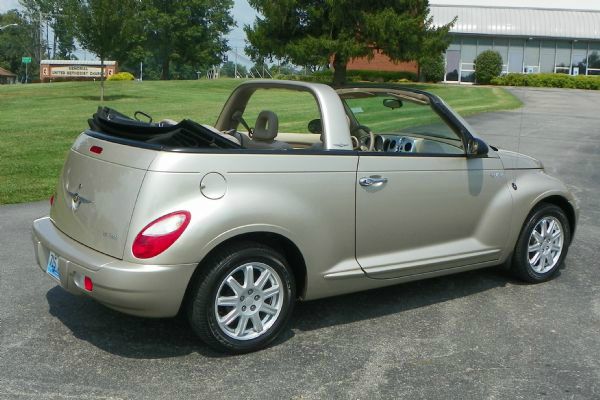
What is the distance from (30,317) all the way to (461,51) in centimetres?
5255

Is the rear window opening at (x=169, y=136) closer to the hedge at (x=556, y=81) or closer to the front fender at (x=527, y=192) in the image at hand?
the front fender at (x=527, y=192)

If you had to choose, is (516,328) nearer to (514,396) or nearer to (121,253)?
(514,396)

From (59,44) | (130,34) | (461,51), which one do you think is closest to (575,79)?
(461,51)

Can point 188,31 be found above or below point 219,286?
above

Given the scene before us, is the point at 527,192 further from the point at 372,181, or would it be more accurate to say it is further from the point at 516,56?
the point at 516,56

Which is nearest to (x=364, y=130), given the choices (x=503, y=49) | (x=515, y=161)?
(x=515, y=161)

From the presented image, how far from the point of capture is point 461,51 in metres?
53.8

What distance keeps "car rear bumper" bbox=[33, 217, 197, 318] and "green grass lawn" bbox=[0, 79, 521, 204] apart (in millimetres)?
2054

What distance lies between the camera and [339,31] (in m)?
36.9

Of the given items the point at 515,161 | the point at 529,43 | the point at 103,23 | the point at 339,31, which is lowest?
the point at 515,161

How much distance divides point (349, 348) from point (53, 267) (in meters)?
1.88

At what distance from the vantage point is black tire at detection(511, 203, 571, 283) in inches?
222

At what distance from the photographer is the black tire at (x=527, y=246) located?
5637 millimetres

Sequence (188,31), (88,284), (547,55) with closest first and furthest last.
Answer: (88,284) < (547,55) < (188,31)
